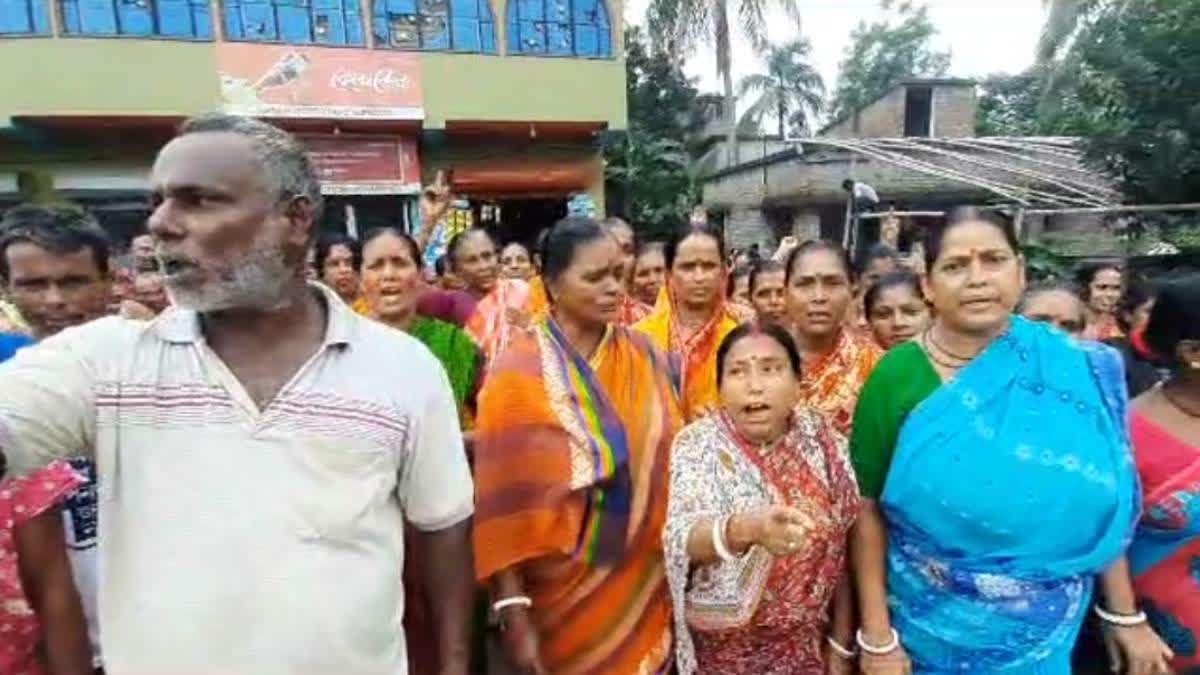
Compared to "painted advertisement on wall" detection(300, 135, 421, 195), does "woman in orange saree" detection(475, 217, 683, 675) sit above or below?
below

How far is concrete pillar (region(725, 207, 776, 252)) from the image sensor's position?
18.6 meters

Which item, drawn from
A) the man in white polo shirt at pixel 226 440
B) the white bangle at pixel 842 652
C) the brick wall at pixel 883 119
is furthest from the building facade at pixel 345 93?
the man in white polo shirt at pixel 226 440

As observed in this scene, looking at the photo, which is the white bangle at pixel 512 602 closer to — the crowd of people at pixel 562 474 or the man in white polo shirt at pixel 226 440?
the crowd of people at pixel 562 474

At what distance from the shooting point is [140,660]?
4.48ft

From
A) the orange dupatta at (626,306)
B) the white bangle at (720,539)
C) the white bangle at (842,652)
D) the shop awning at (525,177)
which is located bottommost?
the white bangle at (842,652)

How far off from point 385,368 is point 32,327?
1146mm

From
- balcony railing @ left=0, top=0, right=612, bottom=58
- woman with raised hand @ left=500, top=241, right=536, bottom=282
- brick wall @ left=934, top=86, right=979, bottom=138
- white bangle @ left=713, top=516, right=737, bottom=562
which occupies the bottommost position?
white bangle @ left=713, top=516, right=737, bottom=562

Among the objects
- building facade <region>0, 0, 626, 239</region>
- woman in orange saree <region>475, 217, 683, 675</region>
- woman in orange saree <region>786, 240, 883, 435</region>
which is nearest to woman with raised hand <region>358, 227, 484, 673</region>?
woman in orange saree <region>475, 217, 683, 675</region>

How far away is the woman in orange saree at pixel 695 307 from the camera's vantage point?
132 inches

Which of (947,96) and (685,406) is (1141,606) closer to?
(685,406)

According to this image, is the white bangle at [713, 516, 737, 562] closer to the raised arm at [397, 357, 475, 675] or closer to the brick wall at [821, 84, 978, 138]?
the raised arm at [397, 357, 475, 675]

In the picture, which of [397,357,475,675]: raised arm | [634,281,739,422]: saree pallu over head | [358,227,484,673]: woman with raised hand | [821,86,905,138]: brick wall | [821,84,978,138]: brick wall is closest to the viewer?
[397,357,475,675]: raised arm

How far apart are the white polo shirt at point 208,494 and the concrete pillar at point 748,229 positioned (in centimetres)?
1703

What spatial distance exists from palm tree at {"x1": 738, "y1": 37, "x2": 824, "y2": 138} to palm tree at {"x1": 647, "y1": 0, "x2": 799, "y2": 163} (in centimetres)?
842
